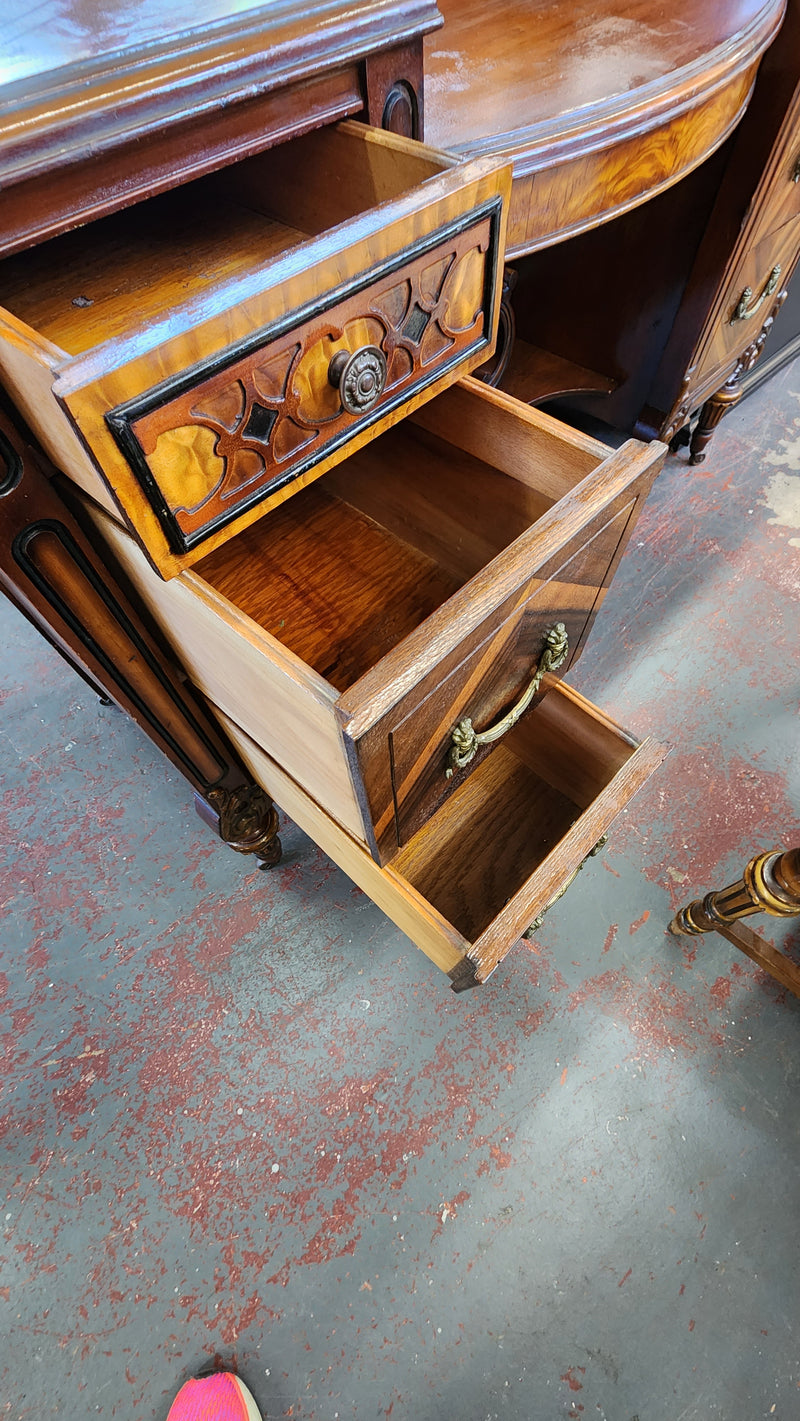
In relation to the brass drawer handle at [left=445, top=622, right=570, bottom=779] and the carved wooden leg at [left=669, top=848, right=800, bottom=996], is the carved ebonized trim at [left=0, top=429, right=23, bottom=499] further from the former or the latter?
the carved wooden leg at [left=669, top=848, right=800, bottom=996]

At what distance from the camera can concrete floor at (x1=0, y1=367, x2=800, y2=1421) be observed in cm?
77

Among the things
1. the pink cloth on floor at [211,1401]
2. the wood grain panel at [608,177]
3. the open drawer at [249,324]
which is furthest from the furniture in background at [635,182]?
the pink cloth on floor at [211,1401]

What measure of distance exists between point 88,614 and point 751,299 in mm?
1205

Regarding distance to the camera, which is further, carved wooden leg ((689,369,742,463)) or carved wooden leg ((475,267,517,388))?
carved wooden leg ((689,369,742,463))

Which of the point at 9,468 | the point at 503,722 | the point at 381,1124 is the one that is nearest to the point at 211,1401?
the point at 381,1124

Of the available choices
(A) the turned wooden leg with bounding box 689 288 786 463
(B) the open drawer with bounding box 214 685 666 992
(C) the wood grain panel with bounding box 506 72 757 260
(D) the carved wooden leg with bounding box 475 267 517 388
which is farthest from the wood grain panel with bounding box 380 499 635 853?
(A) the turned wooden leg with bounding box 689 288 786 463

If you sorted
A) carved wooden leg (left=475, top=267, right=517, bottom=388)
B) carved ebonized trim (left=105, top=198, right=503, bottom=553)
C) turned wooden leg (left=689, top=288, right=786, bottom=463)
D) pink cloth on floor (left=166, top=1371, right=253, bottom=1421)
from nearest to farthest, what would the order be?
carved ebonized trim (left=105, top=198, right=503, bottom=553), pink cloth on floor (left=166, top=1371, right=253, bottom=1421), carved wooden leg (left=475, top=267, right=517, bottom=388), turned wooden leg (left=689, top=288, right=786, bottom=463)

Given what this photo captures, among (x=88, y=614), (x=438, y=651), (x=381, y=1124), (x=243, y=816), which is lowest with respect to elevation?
(x=381, y=1124)

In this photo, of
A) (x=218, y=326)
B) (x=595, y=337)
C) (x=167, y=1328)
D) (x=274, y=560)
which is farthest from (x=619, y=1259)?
(x=595, y=337)

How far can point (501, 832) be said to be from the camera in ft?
2.93

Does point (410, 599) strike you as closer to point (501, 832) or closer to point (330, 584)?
point (330, 584)

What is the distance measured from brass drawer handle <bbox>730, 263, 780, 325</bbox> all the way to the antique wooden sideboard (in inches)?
15.0

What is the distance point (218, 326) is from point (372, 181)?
0.25 metres

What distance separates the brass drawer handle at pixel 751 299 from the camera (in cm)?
115
